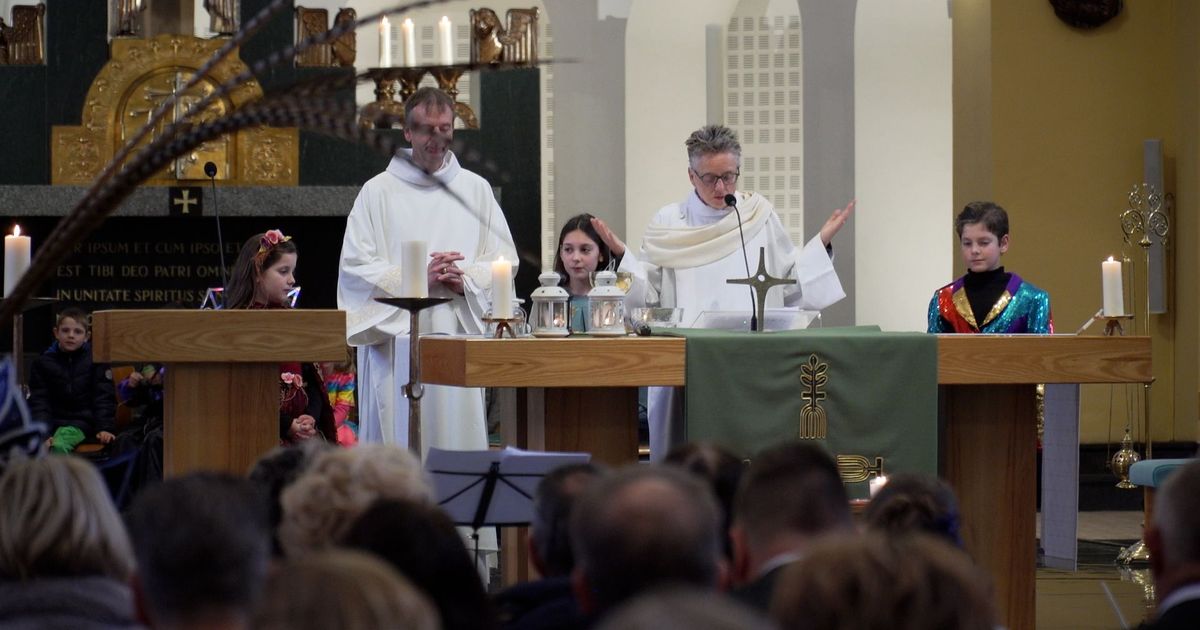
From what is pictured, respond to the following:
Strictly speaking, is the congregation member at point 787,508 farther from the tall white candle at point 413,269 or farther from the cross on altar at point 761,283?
the cross on altar at point 761,283

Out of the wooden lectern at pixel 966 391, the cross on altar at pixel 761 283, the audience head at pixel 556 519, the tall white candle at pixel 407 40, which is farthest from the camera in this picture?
the tall white candle at pixel 407 40

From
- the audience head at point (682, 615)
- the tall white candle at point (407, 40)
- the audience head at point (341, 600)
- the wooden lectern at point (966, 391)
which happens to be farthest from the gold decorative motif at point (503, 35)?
the audience head at point (682, 615)

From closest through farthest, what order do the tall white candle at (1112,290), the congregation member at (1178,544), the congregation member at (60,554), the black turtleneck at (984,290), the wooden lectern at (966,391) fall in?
the congregation member at (60,554)
the congregation member at (1178,544)
the wooden lectern at (966,391)
the tall white candle at (1112,290)
the black turtleneck at (984,290)

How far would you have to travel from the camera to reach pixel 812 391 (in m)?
4.82

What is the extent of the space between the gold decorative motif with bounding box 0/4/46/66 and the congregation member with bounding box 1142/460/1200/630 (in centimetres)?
916

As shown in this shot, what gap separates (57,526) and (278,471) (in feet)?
2.94

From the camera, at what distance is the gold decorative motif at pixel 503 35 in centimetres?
1033

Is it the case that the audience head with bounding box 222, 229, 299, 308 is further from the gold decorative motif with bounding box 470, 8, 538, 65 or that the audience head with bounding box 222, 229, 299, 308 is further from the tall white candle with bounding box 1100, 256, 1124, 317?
the gold decorative motif with bounding box 470, 8, 538, 65

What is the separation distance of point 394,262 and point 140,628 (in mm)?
4217

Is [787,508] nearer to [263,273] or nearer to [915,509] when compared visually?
[915,509]

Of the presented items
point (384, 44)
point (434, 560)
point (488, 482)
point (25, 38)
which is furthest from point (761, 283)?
point (25, 38)

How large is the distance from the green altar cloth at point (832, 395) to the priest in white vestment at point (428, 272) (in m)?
1.49

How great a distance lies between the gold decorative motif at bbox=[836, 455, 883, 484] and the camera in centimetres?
485

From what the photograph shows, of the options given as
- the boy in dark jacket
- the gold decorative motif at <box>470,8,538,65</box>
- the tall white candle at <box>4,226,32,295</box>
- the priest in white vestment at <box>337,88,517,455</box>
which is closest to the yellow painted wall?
the gold decorative motif at <box>470,8,538,65</box>
